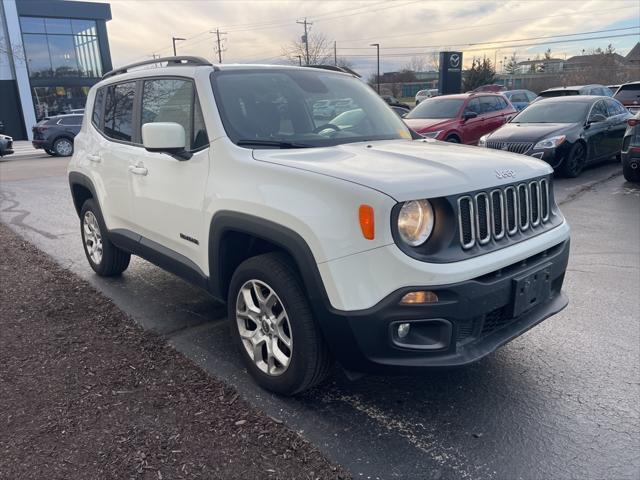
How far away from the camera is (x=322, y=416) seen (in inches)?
115

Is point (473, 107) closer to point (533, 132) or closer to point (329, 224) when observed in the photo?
point (533, 132)

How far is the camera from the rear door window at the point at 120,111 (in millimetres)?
4340

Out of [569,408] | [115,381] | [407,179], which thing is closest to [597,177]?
[569,408]

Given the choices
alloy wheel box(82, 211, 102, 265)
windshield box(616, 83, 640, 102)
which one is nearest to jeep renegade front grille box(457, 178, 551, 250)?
alloy wheel box(82, 211, 102, 265)

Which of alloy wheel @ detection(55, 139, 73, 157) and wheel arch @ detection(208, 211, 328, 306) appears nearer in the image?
wheel arch @ detection(208, 211, 328, 306)

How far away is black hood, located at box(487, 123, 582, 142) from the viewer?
9.72 metres

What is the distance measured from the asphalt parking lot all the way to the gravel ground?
17cm

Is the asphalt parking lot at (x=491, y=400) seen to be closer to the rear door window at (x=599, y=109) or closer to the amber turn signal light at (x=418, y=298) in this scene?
the amber turn signal light at (x=418, y=298)

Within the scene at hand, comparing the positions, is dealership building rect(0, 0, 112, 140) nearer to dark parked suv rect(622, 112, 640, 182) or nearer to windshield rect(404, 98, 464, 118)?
windshield rect(404, 98, 464, 118)

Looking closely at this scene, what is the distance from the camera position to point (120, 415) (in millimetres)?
2930

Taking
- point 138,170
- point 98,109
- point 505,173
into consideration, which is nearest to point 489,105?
point 98,109

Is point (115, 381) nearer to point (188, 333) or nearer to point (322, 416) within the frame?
point (188, 333)

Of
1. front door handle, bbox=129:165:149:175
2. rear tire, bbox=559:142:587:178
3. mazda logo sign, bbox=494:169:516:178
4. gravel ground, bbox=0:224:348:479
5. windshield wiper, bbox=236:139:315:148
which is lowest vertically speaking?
gravel ground, bbox=0:224:348:479

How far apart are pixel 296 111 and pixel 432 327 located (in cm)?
184
